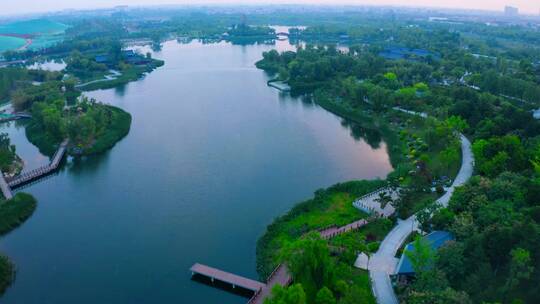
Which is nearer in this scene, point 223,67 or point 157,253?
point 157,253

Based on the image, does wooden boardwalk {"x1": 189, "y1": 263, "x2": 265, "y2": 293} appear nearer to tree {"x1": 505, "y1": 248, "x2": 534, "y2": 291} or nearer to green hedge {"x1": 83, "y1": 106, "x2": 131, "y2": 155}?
tree {"x1": 505, "y1": 248, "x2": 534, "y2": 291}

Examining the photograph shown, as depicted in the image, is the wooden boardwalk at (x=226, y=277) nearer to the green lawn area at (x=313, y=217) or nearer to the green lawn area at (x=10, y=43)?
the green lawn area at (x=313, y=217)

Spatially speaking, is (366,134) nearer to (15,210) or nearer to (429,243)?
(429,243)

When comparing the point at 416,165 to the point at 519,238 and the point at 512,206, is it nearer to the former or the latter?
the point at 512,206

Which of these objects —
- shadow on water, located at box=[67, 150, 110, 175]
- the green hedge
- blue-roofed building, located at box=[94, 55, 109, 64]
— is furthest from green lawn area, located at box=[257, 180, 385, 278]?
blue-roofed building, located at box=[94, 55, 109, 64]

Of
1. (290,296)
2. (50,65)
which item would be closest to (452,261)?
(290,296)

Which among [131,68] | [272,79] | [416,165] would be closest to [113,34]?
[131,68]

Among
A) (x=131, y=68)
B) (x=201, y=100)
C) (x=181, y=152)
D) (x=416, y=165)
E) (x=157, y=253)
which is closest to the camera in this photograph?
(x=157, y=253)
